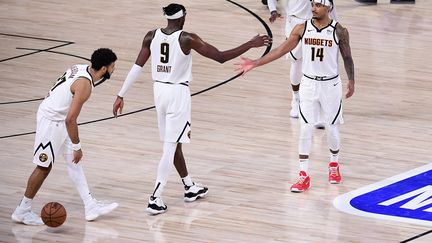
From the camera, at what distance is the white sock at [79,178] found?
1148 cm

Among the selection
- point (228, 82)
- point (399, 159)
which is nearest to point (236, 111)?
point (228, 82)

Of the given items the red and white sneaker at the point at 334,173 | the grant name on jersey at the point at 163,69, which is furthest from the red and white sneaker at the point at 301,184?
the grant name on jersey at the point at 163,69

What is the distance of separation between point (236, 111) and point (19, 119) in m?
2.93

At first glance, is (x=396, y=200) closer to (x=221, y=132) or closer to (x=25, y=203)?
(x=221, y=132)

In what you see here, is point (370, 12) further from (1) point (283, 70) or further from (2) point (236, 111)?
(2) point (236, 111)

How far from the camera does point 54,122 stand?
1142cm

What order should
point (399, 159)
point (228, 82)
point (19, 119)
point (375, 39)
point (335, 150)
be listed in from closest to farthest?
1. point (335, 150)
2. point (399, 159)
3. point (19, 119)
4. point (228, 82)
5. point (375, 39)

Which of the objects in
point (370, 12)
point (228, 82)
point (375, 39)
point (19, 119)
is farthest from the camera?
point (370, 12)

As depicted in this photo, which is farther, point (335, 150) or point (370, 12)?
point (370, 12)

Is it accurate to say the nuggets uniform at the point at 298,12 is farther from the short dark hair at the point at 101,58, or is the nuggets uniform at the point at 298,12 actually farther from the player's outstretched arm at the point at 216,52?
the short dark hair at the point at 101,58

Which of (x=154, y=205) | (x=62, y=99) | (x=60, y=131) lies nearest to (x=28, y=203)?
(x=60, y=131)

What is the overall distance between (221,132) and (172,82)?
3.28 metres

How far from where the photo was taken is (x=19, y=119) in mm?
15414

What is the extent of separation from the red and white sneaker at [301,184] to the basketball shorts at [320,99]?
60cm
